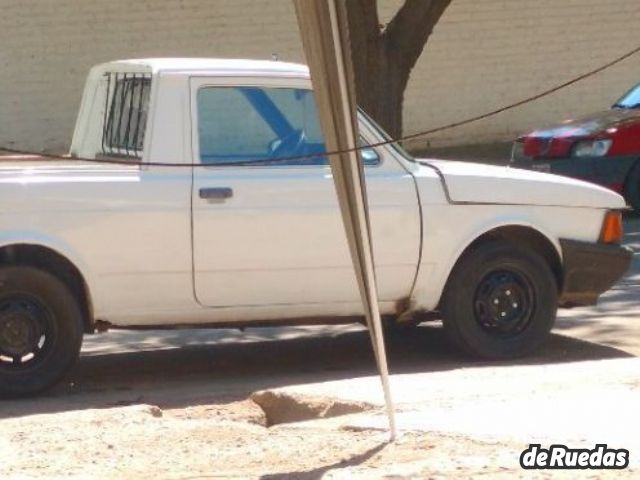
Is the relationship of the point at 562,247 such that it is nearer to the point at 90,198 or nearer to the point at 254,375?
the point at 254,375

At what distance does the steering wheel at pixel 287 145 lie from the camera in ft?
27.8

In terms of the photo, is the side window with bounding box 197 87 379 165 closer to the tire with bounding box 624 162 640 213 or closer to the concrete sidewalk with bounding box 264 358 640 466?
the concrete sidewalk with bounding box 264 358 640 466

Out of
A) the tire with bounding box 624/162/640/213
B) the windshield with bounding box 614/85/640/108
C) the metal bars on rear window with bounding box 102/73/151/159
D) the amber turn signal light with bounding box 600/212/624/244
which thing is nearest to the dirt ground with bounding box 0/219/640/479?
the amber turn signal light with bounding box 600/212/624/244

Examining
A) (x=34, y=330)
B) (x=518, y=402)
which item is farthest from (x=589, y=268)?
(x=34, y=330)

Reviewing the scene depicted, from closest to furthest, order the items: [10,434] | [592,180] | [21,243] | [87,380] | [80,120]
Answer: [10,434] < [21,243] < [87,380] < [80,120] < [592,180]

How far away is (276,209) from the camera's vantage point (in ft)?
27.1

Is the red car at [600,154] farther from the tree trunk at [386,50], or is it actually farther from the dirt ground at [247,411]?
the dirt ground at [247,411]

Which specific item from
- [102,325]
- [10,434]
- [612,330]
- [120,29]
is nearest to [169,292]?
[102,325]

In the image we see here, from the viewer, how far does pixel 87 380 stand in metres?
8.73

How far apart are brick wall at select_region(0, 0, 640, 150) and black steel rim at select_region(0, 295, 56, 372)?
1273 cm

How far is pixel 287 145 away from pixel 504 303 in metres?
1.60

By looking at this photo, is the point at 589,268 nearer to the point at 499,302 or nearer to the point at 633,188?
the point at 499,302

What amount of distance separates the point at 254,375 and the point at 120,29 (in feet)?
42.1

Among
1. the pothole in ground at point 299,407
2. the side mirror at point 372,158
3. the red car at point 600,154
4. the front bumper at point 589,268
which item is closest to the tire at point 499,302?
the front bumper at point 589,268
